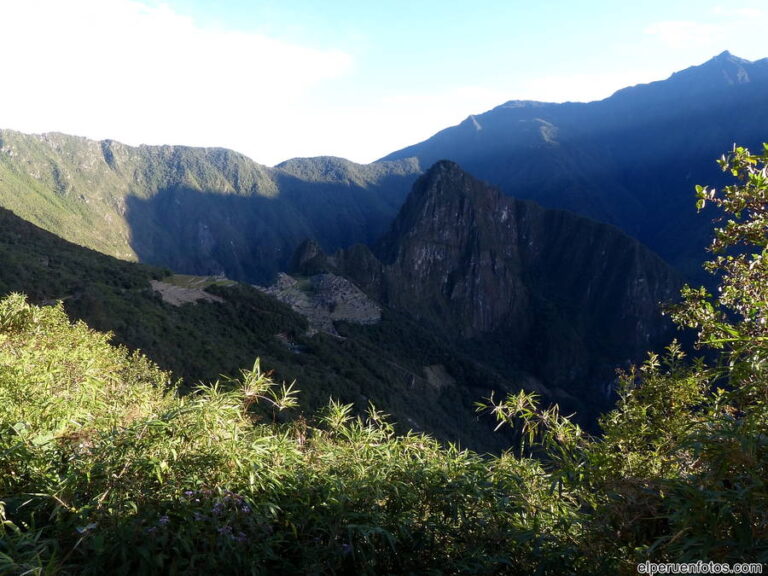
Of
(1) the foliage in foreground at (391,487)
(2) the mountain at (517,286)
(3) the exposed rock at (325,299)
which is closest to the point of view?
(1) the foliage in foreground at (391,487)

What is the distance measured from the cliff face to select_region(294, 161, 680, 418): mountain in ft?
1.20

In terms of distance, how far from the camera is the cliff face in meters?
→ 153

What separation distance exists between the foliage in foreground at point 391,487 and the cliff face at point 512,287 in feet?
450

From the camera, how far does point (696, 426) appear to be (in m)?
4.07

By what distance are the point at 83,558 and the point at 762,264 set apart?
6.41m

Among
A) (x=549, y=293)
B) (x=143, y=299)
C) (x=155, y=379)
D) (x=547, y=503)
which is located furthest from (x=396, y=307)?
(x=547, y=503)

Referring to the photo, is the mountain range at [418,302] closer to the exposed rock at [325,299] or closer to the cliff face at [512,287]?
the exposed rock at [325,299]

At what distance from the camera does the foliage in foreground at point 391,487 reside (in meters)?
3.17

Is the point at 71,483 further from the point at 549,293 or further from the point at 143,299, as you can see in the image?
the point at 549,293

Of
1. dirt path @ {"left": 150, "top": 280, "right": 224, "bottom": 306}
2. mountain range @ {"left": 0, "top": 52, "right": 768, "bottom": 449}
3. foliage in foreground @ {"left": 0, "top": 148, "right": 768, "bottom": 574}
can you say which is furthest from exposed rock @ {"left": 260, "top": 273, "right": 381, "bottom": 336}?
foliage in foreground @ {"left": 0, "top": 148, "right": 768, "bottom": 574}

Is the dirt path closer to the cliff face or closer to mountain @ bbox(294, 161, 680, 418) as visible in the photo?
mountain @ bbox(294, 161, 680, 418)

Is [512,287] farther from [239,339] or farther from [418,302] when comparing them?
[239,339]

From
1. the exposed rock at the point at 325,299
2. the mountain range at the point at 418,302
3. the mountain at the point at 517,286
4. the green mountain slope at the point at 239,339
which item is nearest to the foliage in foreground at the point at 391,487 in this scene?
the green mountain slope at the point at 239,339

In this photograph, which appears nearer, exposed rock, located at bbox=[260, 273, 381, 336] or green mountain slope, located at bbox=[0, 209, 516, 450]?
green mountain slope, located at bbox=[0, 209, 516, 450]
